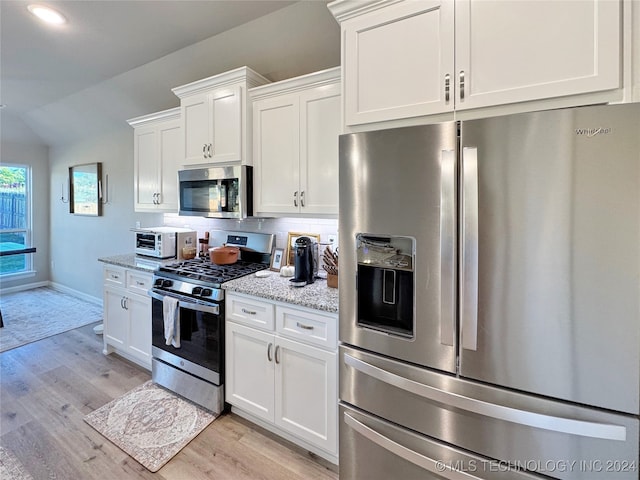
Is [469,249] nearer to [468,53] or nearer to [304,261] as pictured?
[468,53]

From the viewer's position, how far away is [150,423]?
2121mm

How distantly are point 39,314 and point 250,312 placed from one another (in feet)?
13.8

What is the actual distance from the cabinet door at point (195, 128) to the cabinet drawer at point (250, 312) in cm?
129

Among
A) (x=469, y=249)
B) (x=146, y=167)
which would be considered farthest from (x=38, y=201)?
(x=469, y=249)

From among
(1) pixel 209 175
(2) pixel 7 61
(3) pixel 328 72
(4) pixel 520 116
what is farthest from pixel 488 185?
(2) pixel 7 61

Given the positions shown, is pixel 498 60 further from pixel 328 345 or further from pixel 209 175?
pixel 209 175

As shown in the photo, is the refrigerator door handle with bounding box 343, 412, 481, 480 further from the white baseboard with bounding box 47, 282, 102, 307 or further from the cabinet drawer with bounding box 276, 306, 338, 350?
the white baseboard with bounding box 47, 282, 102, 307

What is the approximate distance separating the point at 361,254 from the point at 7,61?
3986 millimetres

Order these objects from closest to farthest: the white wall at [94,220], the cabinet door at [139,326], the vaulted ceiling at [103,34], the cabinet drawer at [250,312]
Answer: the cabinet drawer at [250,312] → the vaulted ceiling at [103,34] → the cabinet door at [139,326] → the white wall at [94,220]

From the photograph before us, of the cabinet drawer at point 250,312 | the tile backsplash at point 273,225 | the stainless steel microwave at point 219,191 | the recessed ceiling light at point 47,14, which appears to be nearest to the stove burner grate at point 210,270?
the cabinet drawer at point 250,312

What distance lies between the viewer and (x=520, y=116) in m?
1.09

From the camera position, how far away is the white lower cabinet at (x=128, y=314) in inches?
105

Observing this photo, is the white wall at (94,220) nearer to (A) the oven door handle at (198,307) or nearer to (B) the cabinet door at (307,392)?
(A) the oven door handle at (198,307)

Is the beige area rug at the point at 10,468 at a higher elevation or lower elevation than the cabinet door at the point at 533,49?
lower
